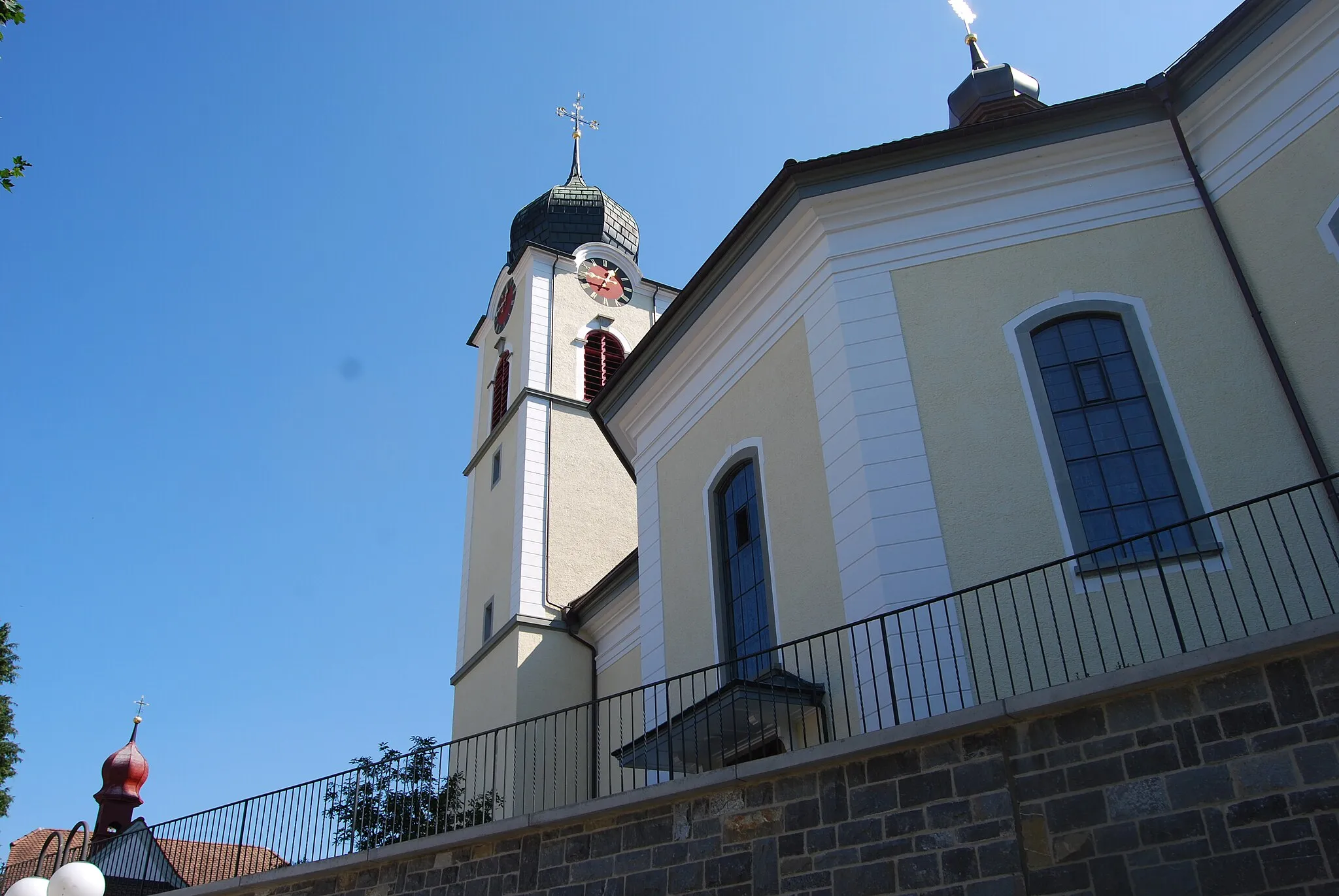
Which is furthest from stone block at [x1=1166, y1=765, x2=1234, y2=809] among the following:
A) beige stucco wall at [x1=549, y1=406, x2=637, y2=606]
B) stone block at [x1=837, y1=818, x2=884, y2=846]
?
beige stucco wall at [x1=549, y1=406, x2=637, y2=606]

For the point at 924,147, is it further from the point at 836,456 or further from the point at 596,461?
the point at 596,461

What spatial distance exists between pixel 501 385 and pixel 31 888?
16.4 meters

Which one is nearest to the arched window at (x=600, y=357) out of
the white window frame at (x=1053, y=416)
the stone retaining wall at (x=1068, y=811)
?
the white window frame at (x=1053, y=416)

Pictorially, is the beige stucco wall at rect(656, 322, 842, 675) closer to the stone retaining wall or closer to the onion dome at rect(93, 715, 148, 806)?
the stone retaining wall

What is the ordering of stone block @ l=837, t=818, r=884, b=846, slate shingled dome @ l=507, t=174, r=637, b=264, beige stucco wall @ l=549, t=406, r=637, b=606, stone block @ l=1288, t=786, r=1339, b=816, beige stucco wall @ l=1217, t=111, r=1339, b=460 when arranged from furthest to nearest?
1. slate shingled dome @ l=507, t=174, r=637, b=264
2. beige stucco wall @ l=549, t=406, r=637, b=606
3. beige stucco wall @ l=1217, t=111, r=1339, b=460
4. stone block @ l=837, t=818, r=884, b=846
5. stone block @ l=1288, t=786, r=1339, b=816

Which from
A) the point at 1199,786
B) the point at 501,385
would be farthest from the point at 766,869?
the point at 501,385

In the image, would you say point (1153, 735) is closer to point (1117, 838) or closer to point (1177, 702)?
point (1177, 702)

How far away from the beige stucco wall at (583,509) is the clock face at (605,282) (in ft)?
12.1

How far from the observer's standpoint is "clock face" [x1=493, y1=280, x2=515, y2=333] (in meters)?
26.3

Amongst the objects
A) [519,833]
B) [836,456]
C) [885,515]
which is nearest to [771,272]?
[836,456]

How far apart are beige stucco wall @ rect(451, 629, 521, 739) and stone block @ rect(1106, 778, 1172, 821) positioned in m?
12.5

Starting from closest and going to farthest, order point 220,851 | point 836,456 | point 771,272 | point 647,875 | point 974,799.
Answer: point 974,799 → point 647,875 → point 836,456 → point 771,272 → point 220,851

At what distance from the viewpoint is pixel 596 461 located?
2295 centimetres

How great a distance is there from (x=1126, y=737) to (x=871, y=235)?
6.24 m
